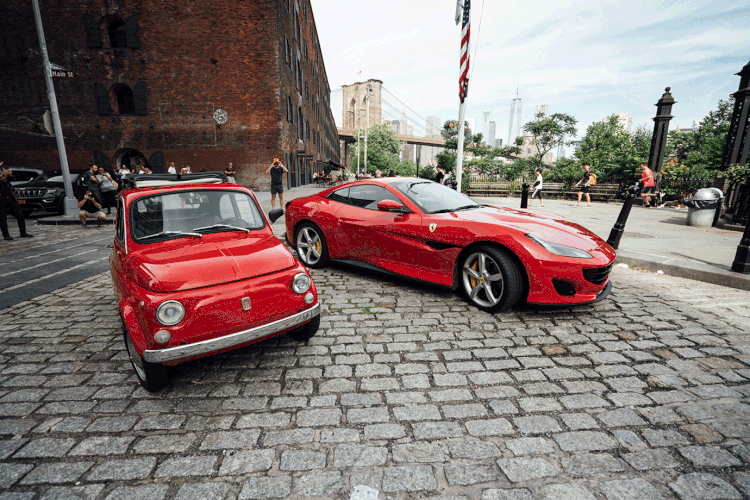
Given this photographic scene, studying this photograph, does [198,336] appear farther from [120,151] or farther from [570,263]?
[120,151]

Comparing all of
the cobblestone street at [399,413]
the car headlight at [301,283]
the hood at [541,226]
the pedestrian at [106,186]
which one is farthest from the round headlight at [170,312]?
the pedestrian at [106,186]

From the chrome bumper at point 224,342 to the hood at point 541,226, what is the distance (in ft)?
7.58

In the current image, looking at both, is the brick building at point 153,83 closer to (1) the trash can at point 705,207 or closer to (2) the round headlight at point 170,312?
(1) the trash can at point 705,207

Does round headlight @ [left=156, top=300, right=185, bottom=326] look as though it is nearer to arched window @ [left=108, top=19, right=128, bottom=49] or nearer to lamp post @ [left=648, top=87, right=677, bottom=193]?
lamp post @ [left=648, top=87, right=677, bottom=193]

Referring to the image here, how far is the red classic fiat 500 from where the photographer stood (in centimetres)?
247

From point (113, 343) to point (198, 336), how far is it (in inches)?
60.6

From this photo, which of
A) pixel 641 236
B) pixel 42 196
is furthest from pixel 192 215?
pixel 42 196

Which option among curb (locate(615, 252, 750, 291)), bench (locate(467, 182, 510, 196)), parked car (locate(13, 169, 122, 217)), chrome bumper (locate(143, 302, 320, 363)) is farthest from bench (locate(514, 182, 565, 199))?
parked car (locate(13, 169, 122, 217))

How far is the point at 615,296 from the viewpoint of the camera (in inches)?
184

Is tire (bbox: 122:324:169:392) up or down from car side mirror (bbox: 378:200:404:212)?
down

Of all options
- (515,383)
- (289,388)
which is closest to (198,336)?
(289,388)

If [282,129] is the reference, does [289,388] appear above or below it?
below

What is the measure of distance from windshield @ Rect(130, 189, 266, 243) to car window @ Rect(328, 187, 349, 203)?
1838 millimetres

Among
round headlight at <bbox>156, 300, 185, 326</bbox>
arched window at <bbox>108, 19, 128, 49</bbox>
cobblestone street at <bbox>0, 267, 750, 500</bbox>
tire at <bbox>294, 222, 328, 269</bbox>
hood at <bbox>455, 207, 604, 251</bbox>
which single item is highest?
arched window at <bbox>108, 19, 128, 49</bbox>
